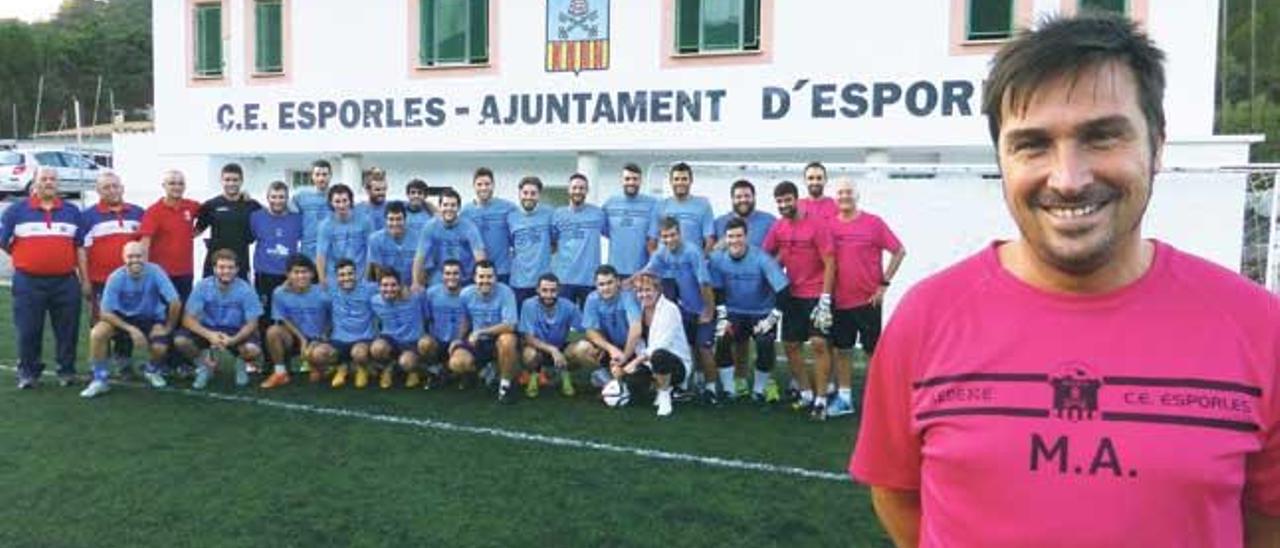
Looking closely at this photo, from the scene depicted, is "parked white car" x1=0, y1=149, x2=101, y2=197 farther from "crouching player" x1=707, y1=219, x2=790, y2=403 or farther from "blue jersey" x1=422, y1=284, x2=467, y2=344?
"crouching player" x1=707, y1=219, x2=790, y2=403

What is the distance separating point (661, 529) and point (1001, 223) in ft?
22.5

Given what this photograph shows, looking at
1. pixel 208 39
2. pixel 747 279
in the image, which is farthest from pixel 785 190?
pixel 208 39

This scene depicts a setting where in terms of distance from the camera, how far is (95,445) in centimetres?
666

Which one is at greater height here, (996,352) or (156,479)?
(996,352)

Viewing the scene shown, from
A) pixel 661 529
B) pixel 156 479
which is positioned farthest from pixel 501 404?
pixel 661 529

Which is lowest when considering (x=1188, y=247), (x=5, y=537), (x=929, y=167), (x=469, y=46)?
(x=5, y=537)

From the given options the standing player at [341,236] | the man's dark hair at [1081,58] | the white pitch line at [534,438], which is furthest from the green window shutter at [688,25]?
the man's dark hair at [1081,58]

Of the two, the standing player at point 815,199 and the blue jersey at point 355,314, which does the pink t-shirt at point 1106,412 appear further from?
the blue jersey at point 355,314

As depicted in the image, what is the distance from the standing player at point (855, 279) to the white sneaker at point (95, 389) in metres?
5.47

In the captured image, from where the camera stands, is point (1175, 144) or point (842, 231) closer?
point (842, 231)

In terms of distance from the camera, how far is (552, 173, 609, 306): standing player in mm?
8953

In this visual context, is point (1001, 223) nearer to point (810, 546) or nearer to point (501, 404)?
point (501, 404)

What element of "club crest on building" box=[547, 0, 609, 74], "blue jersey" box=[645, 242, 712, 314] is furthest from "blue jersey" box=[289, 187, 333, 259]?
"club crest on building" box=[547, 0, 609, 74]

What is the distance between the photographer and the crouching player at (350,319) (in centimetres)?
878
